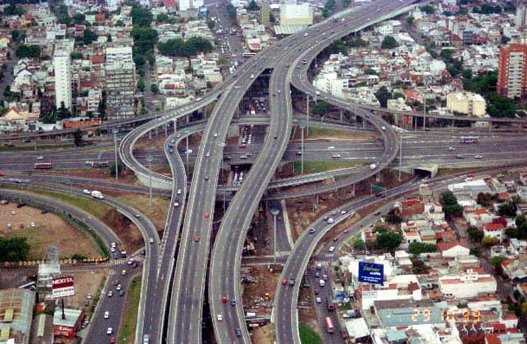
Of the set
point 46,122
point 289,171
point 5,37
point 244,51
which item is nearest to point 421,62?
point 244,51

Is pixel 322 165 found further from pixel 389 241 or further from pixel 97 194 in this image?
pixel 389 241

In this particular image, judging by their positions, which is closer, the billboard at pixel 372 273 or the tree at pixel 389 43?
the billboard at pixel 372 273

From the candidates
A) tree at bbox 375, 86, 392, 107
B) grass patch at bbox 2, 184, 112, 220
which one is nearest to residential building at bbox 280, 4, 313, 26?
tree at bbox 375, 86, 392, 107

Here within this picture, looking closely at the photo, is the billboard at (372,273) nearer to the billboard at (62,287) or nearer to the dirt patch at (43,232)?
the billboard at (62,287)

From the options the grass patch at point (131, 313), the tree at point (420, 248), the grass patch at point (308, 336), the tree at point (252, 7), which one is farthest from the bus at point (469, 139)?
the tree at point (252, 7)

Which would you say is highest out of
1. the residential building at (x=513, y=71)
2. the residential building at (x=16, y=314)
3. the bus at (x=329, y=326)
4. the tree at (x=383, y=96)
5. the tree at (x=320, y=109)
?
the residential building at (x=513, y=71)
